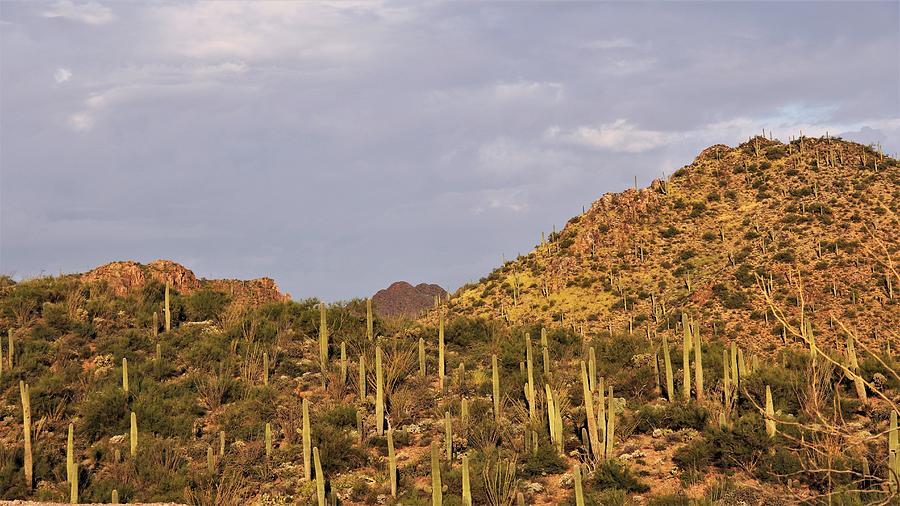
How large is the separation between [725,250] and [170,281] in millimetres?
33621

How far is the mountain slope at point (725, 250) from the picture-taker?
1724 inches

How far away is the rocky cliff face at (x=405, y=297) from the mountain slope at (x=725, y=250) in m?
12.2

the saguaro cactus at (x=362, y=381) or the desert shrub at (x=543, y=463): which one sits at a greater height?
the saguaro cactus at (x=362, y=381)

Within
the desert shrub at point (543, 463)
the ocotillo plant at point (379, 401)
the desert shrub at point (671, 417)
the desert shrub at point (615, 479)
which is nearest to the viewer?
the desert shrub at point (615, 479)

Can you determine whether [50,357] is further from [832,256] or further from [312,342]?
[832,256]

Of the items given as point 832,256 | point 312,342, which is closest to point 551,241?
point 832,256

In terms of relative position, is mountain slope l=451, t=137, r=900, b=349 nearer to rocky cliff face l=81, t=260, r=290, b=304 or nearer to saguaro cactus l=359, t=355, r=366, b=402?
rocky cliff face l=81, t=260, r=290, b=304

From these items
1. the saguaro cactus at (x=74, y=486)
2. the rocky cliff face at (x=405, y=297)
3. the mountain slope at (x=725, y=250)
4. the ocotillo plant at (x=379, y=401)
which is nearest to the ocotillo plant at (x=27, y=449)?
the saguaro cactus at (x=74, y=486)

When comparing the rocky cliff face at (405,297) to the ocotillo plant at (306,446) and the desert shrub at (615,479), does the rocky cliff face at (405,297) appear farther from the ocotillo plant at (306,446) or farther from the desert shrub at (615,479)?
the desert shrub at (615,479)

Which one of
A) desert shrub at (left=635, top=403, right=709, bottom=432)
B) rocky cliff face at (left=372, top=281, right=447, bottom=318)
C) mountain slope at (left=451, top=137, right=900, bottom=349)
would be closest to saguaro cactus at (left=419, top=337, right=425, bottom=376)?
desert shrub at (left=635, top=403, right=709, bottom=432)

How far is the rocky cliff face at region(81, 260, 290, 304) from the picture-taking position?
36.5 meters

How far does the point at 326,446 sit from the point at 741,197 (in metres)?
44.2

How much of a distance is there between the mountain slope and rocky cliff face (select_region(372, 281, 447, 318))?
12170 millimetres

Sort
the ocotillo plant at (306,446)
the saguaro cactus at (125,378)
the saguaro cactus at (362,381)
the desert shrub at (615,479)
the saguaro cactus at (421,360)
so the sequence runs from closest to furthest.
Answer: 1. the desert shrub at (615,479)
2. the ocotillo plant at (306,446)
3. the saguaro cactus at (125,378)
4. the saguaro cactus at (362,381)
5. the saguaro cactus at (421,360)
